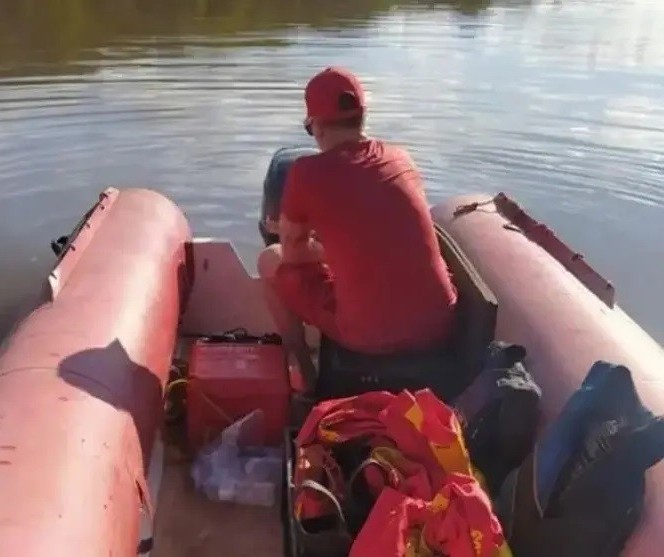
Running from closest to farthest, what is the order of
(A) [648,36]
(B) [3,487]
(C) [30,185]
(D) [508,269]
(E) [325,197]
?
(B) [3,487], (E) [325,197], (D) [508,269], (C) [30,185], (A) [648,36]

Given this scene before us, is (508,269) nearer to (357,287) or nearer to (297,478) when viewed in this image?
(357,287)

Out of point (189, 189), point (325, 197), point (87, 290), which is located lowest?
point (189, 189)

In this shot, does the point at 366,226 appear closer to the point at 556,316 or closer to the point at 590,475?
the point at 556,316

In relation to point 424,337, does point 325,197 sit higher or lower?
higher

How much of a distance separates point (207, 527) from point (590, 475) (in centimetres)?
121

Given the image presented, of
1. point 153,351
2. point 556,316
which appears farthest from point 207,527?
point 556,316

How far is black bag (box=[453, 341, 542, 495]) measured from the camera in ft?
8.84

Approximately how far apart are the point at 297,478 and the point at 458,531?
1.89 ft

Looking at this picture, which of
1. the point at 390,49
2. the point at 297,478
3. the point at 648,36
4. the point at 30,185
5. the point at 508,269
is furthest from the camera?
the point at 648,36

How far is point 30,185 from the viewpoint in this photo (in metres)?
6.88

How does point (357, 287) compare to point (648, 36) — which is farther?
point (648, 36)

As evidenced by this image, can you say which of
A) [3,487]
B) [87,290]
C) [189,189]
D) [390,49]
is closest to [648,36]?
[390,49]

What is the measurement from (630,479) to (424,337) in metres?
1.06

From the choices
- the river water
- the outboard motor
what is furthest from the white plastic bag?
the river water
